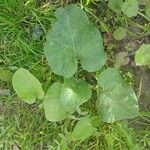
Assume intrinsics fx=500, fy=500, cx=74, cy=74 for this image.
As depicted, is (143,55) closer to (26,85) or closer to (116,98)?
(116,98)

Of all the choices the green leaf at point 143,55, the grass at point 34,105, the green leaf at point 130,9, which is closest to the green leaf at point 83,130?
the grass at point 34,105

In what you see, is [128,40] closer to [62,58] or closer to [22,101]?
[62,58]

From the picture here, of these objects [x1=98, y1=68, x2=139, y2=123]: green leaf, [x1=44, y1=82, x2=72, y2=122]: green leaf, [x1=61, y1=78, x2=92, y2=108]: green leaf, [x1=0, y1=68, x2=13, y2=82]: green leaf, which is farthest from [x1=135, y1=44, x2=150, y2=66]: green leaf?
[x1=0, y1=68, x2=13, y2=82]: green leaf

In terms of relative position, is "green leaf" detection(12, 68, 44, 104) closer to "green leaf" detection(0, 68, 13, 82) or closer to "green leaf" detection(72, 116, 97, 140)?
"green leaf" detection(0, 68, 13, 82)

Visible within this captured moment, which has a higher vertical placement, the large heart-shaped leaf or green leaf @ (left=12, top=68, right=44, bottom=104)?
green leaf @ (left=12, top=68, right=44, bottom=104)

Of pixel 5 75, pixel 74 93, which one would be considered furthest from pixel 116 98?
pixel 5 75

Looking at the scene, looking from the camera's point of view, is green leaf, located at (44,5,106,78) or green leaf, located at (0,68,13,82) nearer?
green leaf, located at (44,5,106,78)
